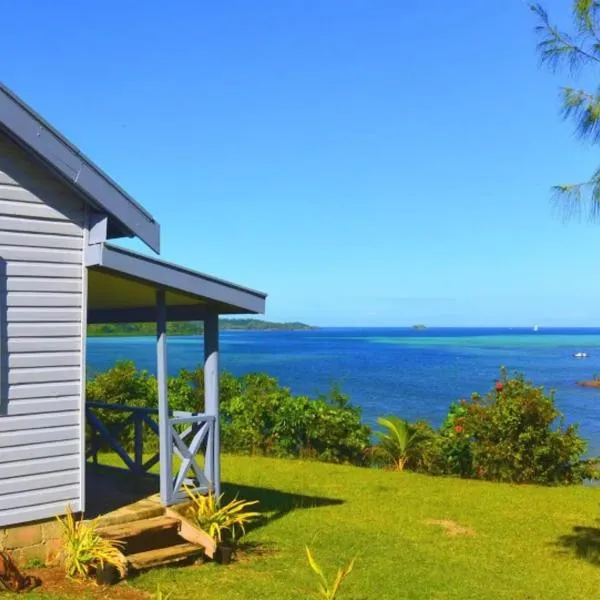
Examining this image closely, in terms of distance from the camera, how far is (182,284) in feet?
25.8

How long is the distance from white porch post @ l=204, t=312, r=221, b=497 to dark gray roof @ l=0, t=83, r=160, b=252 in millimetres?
1584

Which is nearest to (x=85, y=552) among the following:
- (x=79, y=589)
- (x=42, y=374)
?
(x=79, y=589)

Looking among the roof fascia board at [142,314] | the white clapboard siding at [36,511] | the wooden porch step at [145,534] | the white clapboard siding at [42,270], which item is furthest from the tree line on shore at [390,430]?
the white clapboard siding at [42,270]

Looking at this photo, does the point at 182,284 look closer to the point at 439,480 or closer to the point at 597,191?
the point at 597,191

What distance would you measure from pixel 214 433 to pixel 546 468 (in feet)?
→ 28.4

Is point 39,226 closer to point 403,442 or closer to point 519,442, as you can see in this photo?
point 519,442

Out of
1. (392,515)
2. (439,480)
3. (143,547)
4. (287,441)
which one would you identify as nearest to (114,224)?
(143,547)

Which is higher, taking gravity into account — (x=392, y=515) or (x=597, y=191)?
(x=597, y=191)

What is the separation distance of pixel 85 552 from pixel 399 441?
418 inches

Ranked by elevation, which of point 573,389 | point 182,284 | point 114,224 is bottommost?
point 573,389

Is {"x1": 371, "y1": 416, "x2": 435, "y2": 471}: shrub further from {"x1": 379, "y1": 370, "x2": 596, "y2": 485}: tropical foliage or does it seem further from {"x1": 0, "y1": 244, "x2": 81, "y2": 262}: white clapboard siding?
{"x1": 0, "y1": 244, "x2": 81, "y2": 262}: white clapboard siding

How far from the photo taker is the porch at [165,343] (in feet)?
24.6

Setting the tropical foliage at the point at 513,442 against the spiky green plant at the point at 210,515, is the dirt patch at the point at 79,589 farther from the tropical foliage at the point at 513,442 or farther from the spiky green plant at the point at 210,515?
the tropical foliage at the point at 513,442

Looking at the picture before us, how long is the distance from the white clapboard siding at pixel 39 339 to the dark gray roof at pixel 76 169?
0.24 meters
